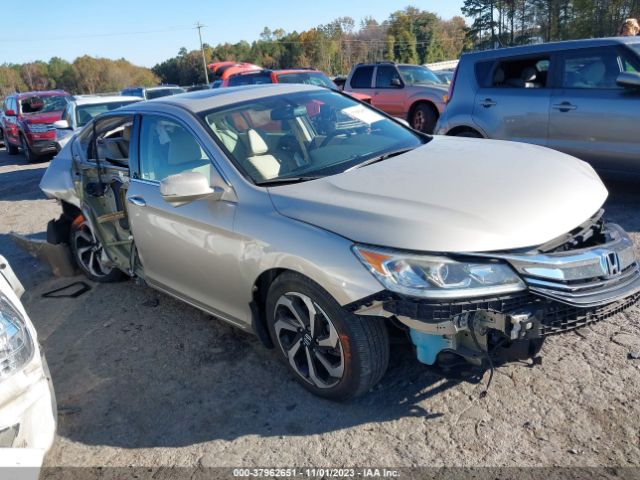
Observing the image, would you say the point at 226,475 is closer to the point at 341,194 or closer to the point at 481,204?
the point at 341,194

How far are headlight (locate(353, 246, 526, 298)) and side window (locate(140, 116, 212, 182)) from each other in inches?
60.3

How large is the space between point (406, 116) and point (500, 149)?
9060 millimetres

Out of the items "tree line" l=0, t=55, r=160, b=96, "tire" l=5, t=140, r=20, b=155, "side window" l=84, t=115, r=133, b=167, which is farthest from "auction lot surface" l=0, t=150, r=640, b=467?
"tree line" l=0, t=55, r=160, b=96

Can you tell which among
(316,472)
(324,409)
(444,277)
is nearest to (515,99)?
(444,277)

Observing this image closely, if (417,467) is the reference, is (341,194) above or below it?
above

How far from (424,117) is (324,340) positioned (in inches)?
399

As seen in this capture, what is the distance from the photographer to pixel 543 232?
97.8 inches

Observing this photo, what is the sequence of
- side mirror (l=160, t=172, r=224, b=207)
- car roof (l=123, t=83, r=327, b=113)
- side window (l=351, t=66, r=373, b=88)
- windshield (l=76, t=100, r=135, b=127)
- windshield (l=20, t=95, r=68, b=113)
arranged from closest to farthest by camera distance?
side mirror (l=160, t=172, r=224, b=207), car roof (l=123, t=83, r=327, b=113), windshield (l=76, t=100, r=135, b=127), side window (l=351, t=66, r=373, b=88), windshield (l=20, t=95, r=68, b=113)

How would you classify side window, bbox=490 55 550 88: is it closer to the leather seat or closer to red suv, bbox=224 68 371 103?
the leather seat

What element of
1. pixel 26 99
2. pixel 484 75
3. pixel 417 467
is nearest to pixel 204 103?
pixel 417 467

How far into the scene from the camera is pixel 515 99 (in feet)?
20.4

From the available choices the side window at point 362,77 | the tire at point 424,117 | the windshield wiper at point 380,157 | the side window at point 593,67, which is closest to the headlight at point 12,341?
the windshield wiper at point 380,157

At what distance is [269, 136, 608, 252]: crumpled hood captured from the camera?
2.42 meters

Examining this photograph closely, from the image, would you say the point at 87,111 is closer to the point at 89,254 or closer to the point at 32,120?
the point at 32,120
